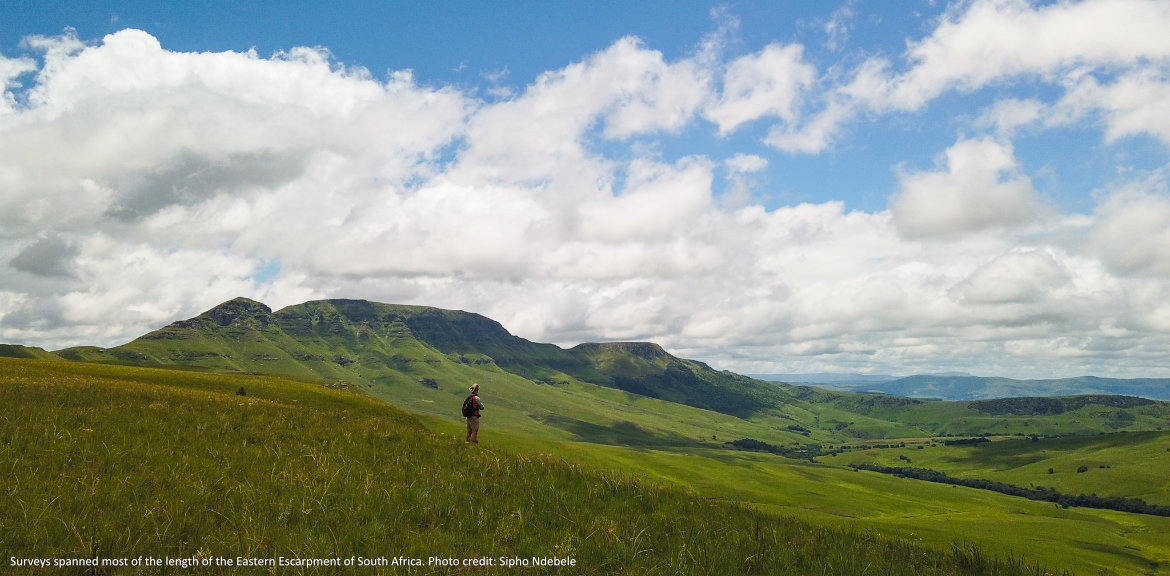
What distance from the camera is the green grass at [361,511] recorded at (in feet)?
25.7

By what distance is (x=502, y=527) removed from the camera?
364 inches

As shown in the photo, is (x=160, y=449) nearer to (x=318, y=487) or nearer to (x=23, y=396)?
(x=318, y=487)

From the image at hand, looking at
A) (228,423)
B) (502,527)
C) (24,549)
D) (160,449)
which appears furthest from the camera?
(228,423)

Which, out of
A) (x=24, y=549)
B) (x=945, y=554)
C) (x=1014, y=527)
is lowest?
(x=1014, y=527)

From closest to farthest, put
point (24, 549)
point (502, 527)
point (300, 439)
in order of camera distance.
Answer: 1. point (24, 549)
2. point (502, 527)
3. point (300, 439)

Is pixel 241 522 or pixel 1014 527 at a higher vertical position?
pixel 241 522

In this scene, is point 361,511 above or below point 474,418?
above

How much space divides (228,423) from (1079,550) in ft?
630

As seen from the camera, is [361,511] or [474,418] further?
[474,418]

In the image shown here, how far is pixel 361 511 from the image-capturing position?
9344mm

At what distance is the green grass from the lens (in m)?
7.84

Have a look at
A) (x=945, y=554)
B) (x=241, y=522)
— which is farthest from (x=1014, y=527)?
(x=241, y=522)

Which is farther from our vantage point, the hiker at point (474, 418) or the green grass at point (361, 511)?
the hiker at point (474, 418)

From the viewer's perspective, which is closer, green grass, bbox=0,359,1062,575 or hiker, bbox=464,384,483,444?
green grass, bbox=0,359,1062,575
